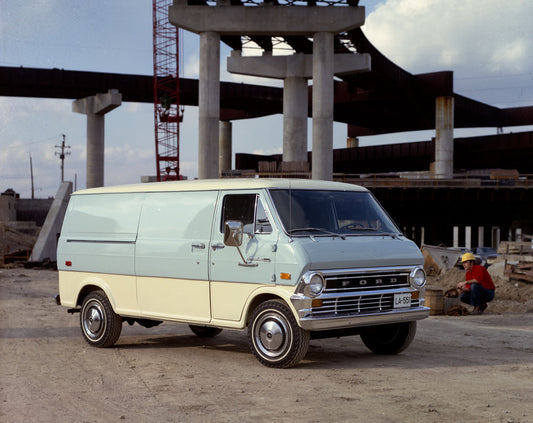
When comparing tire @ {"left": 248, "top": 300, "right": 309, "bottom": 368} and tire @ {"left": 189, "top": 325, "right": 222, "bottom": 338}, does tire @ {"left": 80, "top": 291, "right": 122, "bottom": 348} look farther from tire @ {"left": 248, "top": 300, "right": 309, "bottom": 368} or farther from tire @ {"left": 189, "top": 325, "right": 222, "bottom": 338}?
tire @ {"left": 248, "top": 300, "right": 309, "bottom": 368}

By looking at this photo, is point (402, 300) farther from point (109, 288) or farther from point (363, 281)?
point (109, 288)

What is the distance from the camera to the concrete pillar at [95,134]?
170ft

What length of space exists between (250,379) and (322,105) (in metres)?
34.7

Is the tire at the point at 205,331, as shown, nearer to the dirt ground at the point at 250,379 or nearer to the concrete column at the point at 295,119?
the dirt ground at the point at 250,379

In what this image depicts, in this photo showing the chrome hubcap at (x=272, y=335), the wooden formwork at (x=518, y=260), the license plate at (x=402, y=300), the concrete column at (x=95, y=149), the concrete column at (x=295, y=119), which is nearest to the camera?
the chrome hubcap at (x=272, y=335)

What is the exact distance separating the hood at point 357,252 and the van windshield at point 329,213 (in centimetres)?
19

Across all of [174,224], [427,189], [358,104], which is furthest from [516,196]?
[174,224]

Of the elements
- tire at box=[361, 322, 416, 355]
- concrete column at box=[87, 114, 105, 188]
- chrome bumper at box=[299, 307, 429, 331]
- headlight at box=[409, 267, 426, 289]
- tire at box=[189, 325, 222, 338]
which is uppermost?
concrete column at box=[87, 114, 105, 188]

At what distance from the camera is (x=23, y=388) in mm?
7570

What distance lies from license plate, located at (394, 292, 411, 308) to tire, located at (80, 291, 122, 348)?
4.07 meters

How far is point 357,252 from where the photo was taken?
8.59 meters

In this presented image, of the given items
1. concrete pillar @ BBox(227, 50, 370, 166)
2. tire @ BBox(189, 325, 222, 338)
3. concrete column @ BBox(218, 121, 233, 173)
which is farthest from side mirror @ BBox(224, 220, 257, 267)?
concrete column @ BBox(218, 121, 233, 173)

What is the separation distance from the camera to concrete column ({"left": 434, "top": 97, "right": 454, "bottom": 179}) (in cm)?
5809

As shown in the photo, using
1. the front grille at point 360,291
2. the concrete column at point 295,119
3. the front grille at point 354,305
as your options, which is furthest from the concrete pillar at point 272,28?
the front grille at point 354,305
